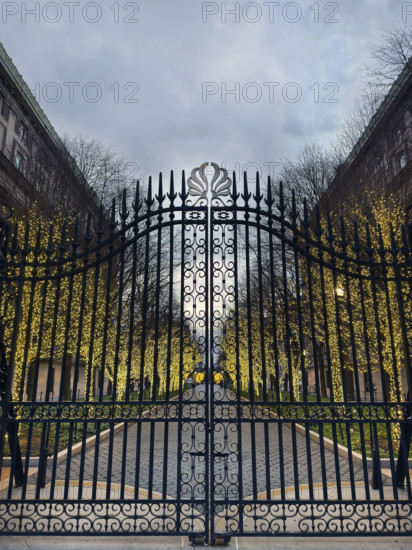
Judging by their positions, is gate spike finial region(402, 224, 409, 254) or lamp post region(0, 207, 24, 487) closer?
lamp post region(0, 207, 24, 487)

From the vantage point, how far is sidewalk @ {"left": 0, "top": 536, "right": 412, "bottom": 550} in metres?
4.61

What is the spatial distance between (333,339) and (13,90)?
22683mm

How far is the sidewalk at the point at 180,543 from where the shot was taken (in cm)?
461

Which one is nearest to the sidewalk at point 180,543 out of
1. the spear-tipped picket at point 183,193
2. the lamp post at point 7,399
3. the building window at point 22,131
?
the lamp post at point 7,399

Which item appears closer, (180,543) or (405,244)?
(180,543)

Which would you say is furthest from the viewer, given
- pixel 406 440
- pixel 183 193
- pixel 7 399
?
pixel 183 193

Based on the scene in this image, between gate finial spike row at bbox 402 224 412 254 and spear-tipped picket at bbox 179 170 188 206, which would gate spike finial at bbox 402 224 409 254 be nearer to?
gate finial spike row at bbox 402 224 412 254

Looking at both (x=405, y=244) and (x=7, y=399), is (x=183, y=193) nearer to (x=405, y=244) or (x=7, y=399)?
(x=405, y=244)

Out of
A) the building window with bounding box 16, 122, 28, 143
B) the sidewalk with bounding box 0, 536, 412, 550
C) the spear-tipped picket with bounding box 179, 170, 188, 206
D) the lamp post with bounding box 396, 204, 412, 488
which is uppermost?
the building window with bounding box 16, 122, 28, 143

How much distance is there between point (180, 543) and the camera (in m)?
A: 4.77

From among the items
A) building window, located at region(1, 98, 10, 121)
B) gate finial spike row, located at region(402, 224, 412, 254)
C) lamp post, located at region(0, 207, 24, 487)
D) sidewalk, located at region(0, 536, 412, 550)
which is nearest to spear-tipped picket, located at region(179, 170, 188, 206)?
lamp post, located at region(0, 207, 24, 487)

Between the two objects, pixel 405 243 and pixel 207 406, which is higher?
pixel 405 243

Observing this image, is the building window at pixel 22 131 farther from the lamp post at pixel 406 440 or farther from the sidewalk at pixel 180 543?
the lamp post at pixel 406 440

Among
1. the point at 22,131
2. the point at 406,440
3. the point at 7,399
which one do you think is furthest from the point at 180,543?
the point at 22,131
